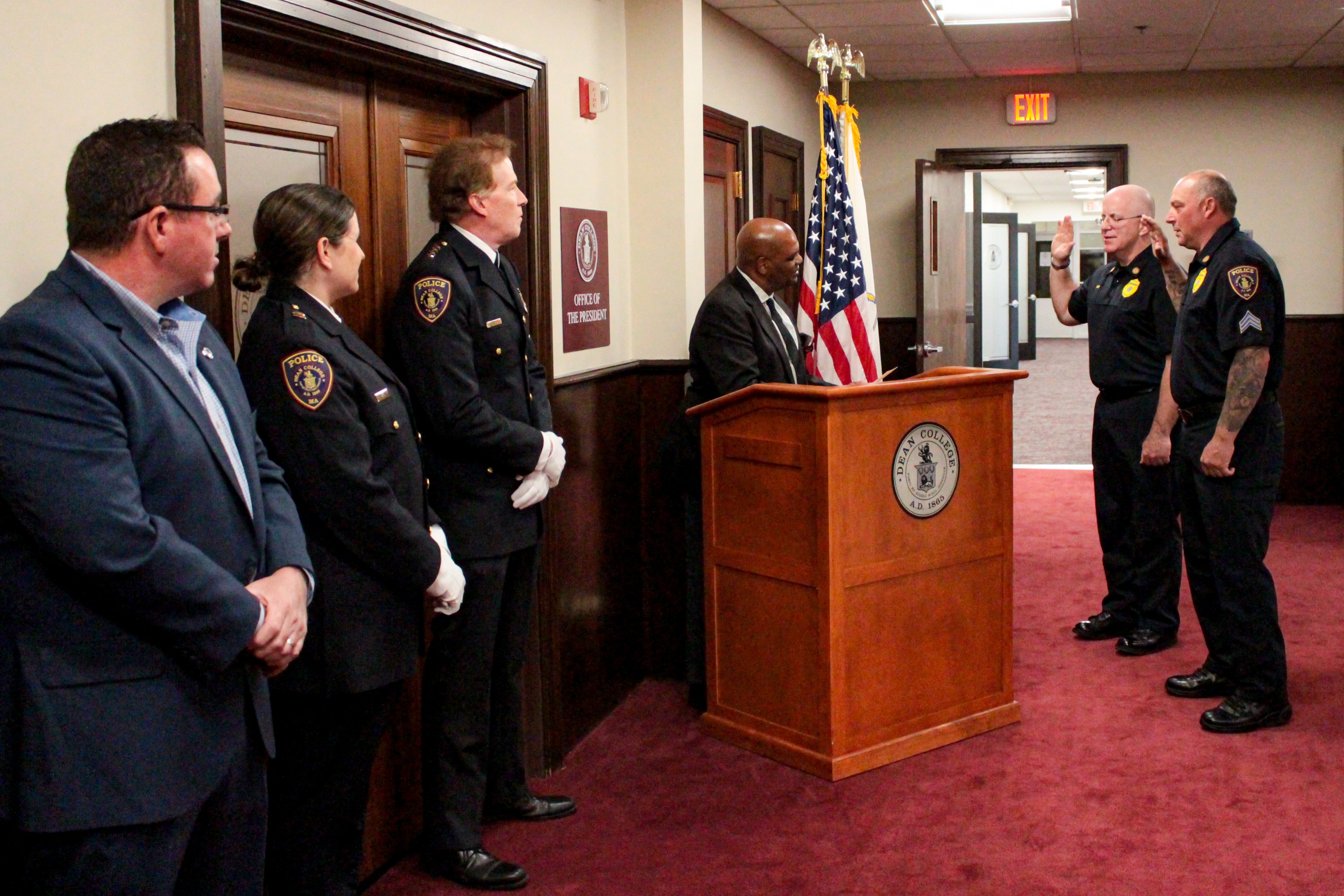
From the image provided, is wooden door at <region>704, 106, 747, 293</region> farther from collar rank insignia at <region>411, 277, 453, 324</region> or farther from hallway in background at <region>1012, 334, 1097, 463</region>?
collar rank insignia at <region>411, 277, 453, 324</region>

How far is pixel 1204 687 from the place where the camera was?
392 cm

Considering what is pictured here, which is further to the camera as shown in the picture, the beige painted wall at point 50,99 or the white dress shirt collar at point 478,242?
the white dress shirt collar at point 478,242

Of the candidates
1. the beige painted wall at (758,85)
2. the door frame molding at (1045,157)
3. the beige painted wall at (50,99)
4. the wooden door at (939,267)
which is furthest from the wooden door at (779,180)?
the beige painted wall at (50,99)

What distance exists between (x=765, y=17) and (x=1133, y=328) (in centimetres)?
229

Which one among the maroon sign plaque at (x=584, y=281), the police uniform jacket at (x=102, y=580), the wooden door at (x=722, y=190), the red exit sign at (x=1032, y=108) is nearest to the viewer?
the police uniform jacket at (x=102, y=580)

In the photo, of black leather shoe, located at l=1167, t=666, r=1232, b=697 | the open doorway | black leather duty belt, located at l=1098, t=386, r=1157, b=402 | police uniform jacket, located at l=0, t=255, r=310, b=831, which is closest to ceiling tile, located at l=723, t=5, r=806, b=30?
the open doorway

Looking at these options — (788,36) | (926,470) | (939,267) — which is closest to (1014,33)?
(788,36)

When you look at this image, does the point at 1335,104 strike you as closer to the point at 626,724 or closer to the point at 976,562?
the point at 976,562

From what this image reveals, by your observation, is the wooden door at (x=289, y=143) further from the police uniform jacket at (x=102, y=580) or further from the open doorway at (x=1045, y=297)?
the open doorway at (x=1045, y=297)

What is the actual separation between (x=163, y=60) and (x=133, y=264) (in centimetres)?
60

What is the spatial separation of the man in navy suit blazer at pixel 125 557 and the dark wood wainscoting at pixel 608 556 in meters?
1.81

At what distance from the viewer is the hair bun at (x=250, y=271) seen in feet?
7.18

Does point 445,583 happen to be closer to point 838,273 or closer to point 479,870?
point 479,870

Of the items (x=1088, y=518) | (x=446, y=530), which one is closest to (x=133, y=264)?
(x=446, y=530)
